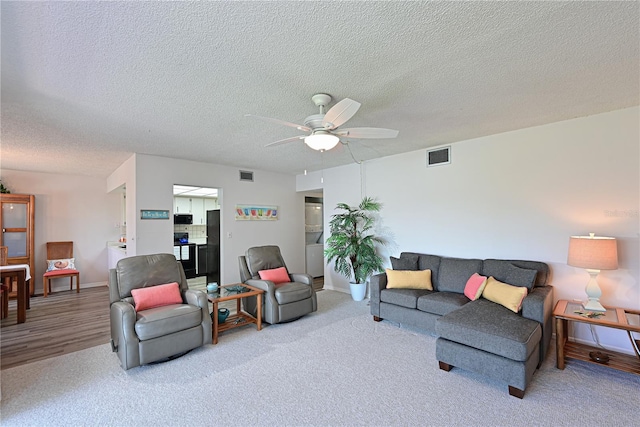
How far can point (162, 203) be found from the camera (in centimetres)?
485

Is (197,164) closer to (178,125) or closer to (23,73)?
(178,125)

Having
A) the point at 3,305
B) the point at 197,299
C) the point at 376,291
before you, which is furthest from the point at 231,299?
the point at 3,305

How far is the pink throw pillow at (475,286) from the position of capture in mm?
3346

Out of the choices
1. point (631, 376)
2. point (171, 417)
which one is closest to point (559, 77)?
point (631, 376)

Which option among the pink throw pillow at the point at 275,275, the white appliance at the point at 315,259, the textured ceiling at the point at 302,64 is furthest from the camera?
the white appliance at the point at 315,259

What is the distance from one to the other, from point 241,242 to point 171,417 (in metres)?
3.97

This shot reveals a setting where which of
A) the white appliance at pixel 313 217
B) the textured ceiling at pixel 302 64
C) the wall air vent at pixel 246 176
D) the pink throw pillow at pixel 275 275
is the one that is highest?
the textured ceiling at pixel 302 64

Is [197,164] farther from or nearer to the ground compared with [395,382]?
farther from the ground

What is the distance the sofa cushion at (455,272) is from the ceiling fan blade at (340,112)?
2.62m

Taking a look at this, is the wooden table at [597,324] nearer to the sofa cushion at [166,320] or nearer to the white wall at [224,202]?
the sofa cushion at [166,320]

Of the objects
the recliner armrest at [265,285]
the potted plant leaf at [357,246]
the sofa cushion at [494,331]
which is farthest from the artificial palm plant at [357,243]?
the sofa cushion at [494,331]

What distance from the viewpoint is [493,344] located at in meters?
2.42

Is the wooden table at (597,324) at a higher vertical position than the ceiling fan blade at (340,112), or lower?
lower

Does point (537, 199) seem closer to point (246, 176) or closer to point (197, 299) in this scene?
point (197, 299)
